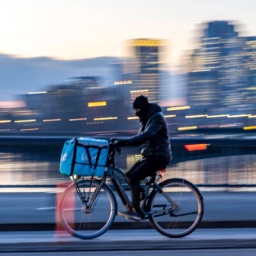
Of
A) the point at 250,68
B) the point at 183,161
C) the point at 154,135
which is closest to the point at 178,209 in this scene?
the point at 154,135

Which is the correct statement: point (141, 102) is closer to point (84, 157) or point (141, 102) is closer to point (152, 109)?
point (152, 109)

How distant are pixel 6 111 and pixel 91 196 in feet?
58.9

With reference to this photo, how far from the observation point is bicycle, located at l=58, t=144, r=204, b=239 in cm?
795

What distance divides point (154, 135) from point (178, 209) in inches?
36.8

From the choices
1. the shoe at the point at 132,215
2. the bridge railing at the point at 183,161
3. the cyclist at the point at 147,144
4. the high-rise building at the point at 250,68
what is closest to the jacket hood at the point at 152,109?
the cyclist at the point at 147,144

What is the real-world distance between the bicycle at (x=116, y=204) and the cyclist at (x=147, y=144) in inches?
3.5

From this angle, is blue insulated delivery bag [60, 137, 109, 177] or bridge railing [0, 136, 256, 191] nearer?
blue insulated delivery bag [60, 137, 109, 177]

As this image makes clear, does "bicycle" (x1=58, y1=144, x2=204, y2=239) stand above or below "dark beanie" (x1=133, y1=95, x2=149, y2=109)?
below

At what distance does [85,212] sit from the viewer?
315 inches

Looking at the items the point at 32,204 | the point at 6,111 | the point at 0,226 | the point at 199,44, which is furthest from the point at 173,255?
the point at 199,44

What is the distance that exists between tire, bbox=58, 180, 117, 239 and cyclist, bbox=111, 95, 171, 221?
185 millimetres

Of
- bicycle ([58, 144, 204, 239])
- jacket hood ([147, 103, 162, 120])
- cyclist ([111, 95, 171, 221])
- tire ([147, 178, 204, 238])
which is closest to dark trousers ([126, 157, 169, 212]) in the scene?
cyclist ([111, 95, 171, 221])

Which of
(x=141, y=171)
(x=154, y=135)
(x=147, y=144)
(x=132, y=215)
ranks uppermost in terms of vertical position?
(x=154, y=135)

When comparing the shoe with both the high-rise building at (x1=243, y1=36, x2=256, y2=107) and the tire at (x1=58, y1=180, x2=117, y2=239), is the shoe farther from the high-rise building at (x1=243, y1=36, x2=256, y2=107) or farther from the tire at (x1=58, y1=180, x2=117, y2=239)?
the high-rise building at (x1=243, y1=36, x2=256, y2=107)
